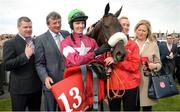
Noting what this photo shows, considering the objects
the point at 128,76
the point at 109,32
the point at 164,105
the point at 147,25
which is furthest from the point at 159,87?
the point at 164,105

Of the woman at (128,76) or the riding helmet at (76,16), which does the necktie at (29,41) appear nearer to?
the riding helmet at (76,16)

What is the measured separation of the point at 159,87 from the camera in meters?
5.07

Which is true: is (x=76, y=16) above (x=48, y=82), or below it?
above

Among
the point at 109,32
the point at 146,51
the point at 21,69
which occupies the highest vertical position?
the point at 109,32

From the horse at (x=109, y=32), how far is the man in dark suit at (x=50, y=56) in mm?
544

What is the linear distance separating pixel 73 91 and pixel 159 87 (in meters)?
1.69

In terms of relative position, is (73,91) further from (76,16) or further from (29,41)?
(29,41)

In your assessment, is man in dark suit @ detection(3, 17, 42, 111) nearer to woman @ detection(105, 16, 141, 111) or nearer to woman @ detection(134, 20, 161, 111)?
woman @ detection(105, 16, 141, 111)

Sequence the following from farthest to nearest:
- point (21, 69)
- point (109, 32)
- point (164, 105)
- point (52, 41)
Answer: point (164, 105)
point (21, 69)
point (52, 41)
point (109, 32)

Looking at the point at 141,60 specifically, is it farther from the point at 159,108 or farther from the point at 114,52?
the point at 159,108

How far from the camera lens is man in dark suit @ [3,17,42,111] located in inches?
180

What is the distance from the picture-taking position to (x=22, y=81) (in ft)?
15.2

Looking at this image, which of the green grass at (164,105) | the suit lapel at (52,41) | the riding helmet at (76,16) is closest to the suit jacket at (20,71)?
the suit lapel at (52,41)

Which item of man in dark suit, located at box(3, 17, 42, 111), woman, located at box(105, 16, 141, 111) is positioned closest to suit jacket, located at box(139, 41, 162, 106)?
woman, located at box(105, 16, 141, 111)
